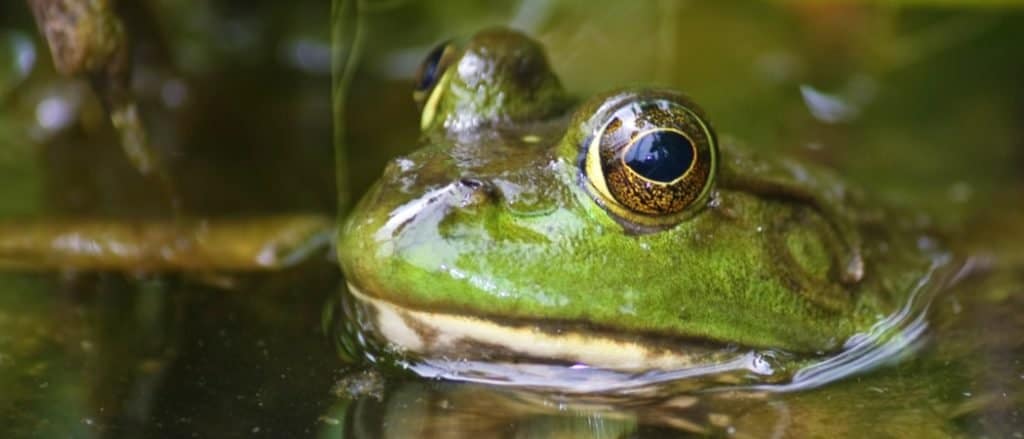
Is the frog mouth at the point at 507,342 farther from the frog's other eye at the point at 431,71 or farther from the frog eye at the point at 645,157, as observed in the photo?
the frog's other eye at the point at 431,71

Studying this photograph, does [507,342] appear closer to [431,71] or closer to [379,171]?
[431,71]

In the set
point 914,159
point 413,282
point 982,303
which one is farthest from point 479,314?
point 914,159

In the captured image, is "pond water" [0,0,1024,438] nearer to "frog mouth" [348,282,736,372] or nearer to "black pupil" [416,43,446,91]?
"frog mouth" [348,282,736,372]

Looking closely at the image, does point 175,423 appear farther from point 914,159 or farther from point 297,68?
point 914,159

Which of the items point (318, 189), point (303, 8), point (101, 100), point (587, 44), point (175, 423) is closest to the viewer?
point (175, 423)

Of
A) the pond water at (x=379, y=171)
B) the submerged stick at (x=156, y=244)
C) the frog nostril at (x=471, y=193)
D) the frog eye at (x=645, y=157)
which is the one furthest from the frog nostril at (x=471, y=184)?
the submerged stick at (x=156, y=244)

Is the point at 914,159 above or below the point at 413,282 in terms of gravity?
above

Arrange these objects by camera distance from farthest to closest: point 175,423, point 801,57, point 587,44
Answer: point 801,57
point 587,44
point 175,423
